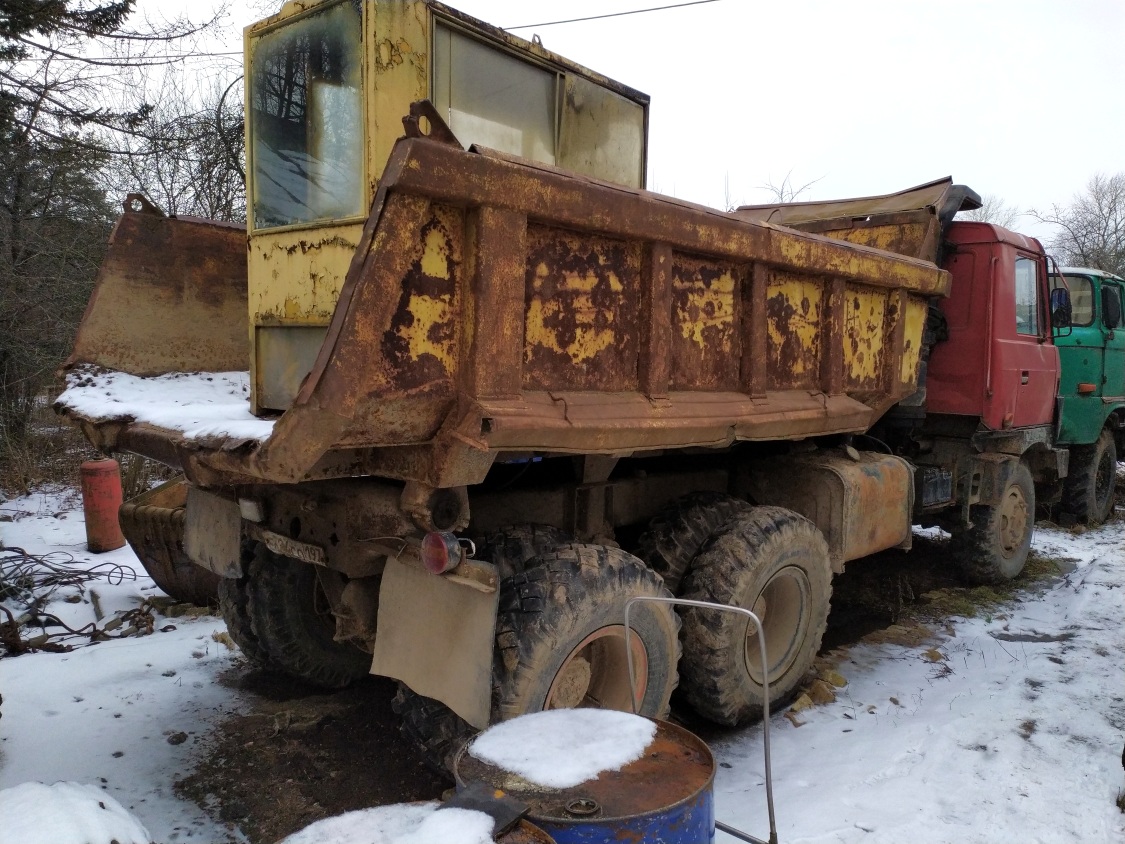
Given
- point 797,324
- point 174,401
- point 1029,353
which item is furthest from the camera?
point 1029,353

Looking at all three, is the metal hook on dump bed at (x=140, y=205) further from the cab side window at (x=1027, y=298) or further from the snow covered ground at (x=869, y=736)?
the cab side window at (x=1027, y=298)

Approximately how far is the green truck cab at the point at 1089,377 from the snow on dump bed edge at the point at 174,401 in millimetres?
6266

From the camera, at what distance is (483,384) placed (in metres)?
2.52

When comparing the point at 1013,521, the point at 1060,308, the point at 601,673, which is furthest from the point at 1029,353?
the point at 601,673

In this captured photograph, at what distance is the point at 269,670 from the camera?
14.3ft

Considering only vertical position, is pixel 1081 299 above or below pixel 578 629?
above

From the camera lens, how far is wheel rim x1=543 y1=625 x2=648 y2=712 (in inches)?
115

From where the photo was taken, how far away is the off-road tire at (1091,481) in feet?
27.1

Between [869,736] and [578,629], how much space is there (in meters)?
1.84

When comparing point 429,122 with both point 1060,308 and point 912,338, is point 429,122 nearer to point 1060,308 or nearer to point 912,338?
point 912,338

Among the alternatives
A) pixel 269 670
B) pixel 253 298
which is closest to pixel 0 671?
pixel 269 670

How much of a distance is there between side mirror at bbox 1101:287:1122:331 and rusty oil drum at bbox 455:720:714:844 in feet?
23.2

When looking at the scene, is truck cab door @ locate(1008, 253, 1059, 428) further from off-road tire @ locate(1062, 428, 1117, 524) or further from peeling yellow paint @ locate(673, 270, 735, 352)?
peeling yellow paint @ locate(673, 270, 735, 352)

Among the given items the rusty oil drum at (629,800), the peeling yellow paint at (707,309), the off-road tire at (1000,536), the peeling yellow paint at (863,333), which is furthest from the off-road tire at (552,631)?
the off-road tire at (1000,536)
